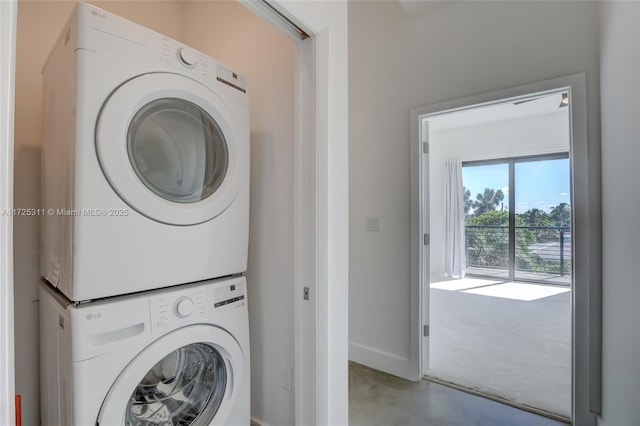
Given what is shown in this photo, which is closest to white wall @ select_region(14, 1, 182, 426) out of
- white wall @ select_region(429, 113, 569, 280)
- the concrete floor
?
the concrete floor

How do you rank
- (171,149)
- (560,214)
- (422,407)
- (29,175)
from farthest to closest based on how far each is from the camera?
(560,214)
(422,407)
(29,175)
(171,149)

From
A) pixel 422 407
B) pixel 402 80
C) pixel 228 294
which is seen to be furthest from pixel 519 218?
pixel 228 294

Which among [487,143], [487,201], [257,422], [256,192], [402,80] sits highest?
[487,143]

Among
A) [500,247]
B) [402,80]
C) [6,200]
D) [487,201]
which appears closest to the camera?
[6,200]

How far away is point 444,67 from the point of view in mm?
2188

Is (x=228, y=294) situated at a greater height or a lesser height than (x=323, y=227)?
lesser

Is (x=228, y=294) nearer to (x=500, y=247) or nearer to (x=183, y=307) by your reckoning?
(x=183, y=307)

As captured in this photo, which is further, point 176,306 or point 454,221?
point 454,221

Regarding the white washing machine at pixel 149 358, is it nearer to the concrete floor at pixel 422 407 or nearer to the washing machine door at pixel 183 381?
the washing machine door at pixel 183 381

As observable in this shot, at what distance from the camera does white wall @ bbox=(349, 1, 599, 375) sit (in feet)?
5.98

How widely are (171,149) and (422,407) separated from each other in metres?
2.01

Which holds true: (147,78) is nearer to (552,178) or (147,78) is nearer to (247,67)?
(247,67)

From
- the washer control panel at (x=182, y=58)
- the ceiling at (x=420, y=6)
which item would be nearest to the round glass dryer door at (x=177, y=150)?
the washer control panel at (x=182, y=58)

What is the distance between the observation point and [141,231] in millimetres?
1012
